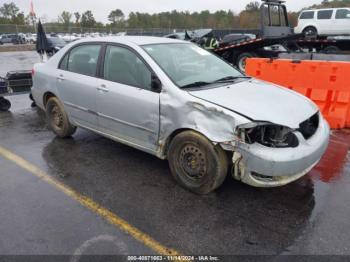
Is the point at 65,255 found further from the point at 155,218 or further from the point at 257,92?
the point at 257,92

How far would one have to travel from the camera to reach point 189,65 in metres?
4.29

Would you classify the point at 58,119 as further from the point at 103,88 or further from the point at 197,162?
the point at 197,162

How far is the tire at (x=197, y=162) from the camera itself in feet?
11.2

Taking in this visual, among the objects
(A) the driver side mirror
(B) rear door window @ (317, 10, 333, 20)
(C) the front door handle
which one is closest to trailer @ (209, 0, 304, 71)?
(B) rear door window @ (317, 10, 333, 20)

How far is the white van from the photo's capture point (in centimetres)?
1862

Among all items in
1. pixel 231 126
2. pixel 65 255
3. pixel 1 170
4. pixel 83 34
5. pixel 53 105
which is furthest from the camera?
pixel 83 34

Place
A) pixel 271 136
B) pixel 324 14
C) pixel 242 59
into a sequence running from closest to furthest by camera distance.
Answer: pixel 271 136
pixel 242 59
pixel 324 14

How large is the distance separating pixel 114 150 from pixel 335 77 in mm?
4083

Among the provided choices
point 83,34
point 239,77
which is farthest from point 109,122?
point 83,34

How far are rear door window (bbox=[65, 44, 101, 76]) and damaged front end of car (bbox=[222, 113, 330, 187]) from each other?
95.7 inches

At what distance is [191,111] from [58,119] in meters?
2.87

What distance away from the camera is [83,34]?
44344 millimetres

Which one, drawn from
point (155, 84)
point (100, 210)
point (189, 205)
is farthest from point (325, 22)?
point (100, 210)

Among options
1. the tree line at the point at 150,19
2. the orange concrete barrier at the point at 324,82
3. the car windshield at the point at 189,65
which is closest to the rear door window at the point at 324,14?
the orange concrete barrier at the point at 324,82
